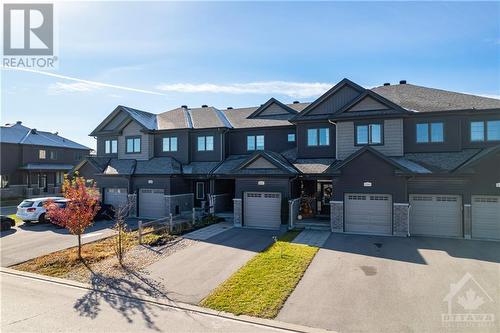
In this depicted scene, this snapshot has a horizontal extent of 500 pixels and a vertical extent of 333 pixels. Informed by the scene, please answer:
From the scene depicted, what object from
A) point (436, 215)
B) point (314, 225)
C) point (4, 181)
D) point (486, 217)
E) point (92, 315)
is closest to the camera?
point (92, 315)

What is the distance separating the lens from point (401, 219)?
16.6 m

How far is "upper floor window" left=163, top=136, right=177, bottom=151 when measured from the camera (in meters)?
26.4

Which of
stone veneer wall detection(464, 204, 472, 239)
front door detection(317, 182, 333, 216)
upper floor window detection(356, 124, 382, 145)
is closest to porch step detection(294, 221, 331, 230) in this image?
front door detection(317, 182, 333, 216)

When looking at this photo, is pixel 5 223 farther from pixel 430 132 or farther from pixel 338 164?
pixel 430 132

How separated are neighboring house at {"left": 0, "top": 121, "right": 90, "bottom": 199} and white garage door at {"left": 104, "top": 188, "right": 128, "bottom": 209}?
18016 millimetres

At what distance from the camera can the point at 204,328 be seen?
7.54m

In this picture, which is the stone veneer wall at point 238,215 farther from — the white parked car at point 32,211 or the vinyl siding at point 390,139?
the white parked car at point 32,211

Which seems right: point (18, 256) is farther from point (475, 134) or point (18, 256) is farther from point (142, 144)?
Result: point (475, 134)

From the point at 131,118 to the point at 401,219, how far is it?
869 inches

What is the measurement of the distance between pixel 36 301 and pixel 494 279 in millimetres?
14662

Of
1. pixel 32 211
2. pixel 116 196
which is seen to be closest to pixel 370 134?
pixel 116 196

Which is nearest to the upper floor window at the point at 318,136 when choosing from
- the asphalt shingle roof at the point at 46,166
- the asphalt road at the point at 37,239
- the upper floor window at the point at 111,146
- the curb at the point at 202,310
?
the asphalt road at the point at 37,239

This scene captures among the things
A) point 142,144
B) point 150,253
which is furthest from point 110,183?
point 150,253

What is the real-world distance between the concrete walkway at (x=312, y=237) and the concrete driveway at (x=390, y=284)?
1.79 feet
